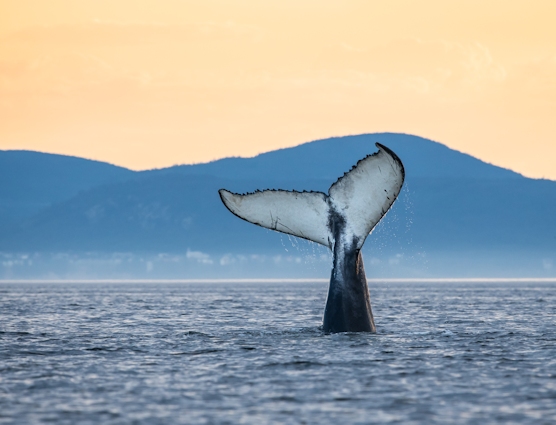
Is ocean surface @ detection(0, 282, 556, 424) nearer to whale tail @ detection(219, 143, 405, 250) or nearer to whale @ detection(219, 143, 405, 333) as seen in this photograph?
whale @ detection(219, 143, 405, 333)

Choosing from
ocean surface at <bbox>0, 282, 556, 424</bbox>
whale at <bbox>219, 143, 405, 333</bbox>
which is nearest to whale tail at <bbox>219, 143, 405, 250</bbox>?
whale at <bbox>219, 143, 405, 333</bbox>

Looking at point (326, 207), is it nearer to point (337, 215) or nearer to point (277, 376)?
point (337, 215)

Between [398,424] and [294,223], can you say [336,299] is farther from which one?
[398,424]

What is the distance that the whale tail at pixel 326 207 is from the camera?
52.4 ft

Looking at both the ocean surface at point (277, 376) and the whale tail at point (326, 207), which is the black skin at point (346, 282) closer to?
the whale tail at point (326, 207)

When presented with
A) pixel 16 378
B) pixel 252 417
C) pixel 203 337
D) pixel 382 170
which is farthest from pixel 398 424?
pixel 203 337

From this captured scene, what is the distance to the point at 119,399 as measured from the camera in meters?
13.1

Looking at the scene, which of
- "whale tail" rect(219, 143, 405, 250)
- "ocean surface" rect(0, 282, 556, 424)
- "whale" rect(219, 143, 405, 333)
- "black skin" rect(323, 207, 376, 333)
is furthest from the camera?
"black skin" rect(323, 207, 376, 333)

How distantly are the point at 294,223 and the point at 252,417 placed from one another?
5375 mm

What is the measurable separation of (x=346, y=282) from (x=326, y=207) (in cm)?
121

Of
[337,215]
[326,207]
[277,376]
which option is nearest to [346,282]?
[337,215]

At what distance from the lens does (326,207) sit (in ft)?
55.4

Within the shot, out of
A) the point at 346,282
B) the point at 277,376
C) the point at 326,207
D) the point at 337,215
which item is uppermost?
the point at 326,207

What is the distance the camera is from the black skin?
17.0 meters
